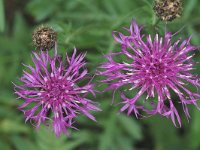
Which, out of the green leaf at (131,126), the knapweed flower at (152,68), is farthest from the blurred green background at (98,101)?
the knapweed flower at (152,68)

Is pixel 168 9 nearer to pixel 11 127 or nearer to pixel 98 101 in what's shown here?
pixel 98 101

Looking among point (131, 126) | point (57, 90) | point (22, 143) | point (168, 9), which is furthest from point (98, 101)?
point (168, 9)

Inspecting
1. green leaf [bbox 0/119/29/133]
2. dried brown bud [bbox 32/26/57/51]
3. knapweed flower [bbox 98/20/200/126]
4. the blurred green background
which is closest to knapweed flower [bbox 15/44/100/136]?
dried brown bud [bbox 32/26/57/51]

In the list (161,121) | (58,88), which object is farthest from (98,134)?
(58,88)

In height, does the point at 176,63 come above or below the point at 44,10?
below

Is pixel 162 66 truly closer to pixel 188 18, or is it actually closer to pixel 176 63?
pixel 176 63
